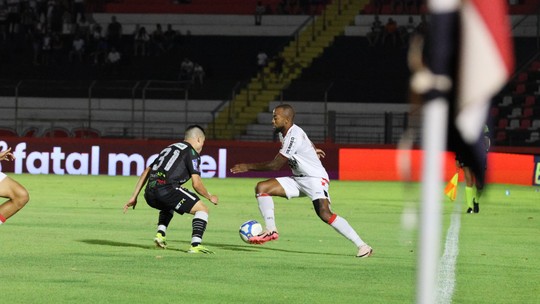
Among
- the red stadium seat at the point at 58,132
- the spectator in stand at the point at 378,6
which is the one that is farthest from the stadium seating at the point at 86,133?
the spectator in stand at the point at 378,6

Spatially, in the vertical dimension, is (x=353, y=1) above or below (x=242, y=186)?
above

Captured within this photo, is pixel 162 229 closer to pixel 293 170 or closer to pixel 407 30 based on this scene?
pixel 293 170

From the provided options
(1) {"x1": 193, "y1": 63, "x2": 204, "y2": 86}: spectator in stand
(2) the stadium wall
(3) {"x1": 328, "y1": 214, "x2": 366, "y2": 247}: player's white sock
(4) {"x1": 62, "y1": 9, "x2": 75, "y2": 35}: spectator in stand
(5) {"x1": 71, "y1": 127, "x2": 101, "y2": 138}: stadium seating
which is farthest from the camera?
(4) {"x1": 62, "y1": 9, "x2": 75, "y2": 35}: spectator in stand

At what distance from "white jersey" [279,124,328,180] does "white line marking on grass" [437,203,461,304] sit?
1836mm

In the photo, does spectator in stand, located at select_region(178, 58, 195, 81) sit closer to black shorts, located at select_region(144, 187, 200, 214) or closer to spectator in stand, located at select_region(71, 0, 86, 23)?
spectator in stand, located at select_region(71, 0, 86, 23)

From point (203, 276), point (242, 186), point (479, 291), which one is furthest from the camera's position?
point (242, 186)

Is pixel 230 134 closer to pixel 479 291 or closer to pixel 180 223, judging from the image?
pixel 180 223

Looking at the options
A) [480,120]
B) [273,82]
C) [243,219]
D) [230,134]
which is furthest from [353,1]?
[480,120]

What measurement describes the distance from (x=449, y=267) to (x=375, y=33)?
125 feet

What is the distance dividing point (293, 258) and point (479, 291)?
132 inches

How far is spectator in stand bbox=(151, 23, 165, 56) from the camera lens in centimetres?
5194

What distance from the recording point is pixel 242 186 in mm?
34094

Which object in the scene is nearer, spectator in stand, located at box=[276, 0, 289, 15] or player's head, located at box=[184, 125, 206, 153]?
player's head, located at box=[184, 125, 206, 153]

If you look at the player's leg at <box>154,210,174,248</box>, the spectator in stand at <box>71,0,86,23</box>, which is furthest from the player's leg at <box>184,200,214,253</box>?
the spectator in stand at <box>71,0,86,23</box>
